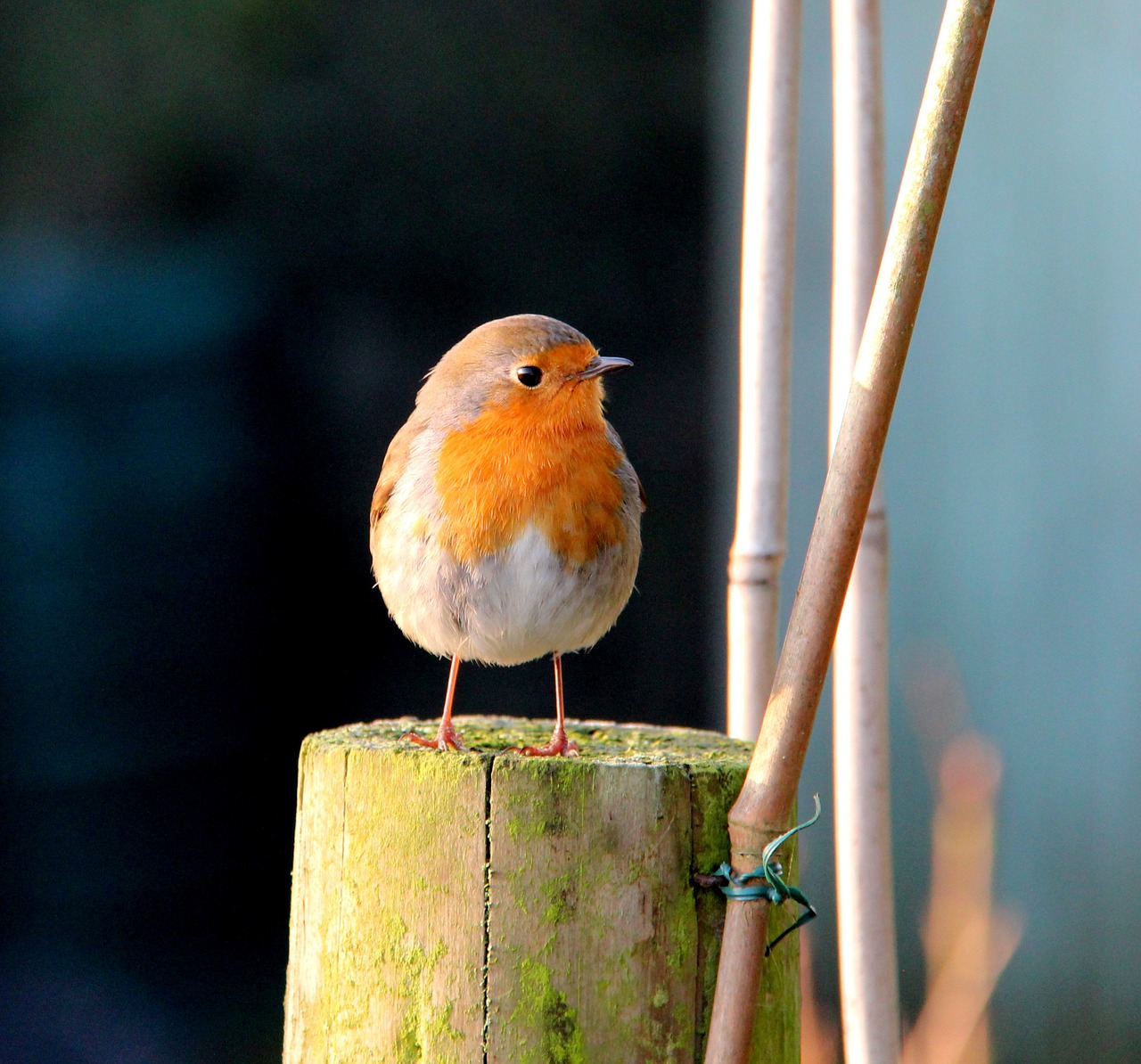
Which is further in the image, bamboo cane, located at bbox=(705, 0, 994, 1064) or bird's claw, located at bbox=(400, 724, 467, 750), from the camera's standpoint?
bird's claw, located at bbox=(400, 724, 467, 750)

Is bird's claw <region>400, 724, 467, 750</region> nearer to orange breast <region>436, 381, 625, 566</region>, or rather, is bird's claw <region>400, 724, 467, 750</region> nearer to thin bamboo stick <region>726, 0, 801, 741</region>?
orange breast <region>436, 381, 625, 566</region>

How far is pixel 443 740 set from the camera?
1.92 metres

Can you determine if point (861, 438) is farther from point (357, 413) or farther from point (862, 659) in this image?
point (357, 413)

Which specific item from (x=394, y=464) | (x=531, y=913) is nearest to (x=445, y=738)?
(x=531, y=913)

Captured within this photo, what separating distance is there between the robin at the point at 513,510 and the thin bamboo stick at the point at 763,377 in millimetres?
214

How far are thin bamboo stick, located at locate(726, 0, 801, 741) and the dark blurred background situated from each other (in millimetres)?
2277

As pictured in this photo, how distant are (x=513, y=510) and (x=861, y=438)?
777mm

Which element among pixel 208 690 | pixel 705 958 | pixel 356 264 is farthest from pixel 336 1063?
pixel 356 264

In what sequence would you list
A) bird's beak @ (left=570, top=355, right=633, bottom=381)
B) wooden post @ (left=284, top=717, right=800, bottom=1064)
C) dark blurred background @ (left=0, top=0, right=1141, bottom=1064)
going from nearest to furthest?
wooden post @ (left=284, top=717, right=800, bottom=1064)
bird's beak @ (left=570, top=355, right=633, bottom=381)
dark blurred background @ (left=0, top=0, right=1141, bottom=1064)

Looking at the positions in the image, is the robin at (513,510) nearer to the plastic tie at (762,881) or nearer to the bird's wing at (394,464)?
the bird's wing at (394,464)

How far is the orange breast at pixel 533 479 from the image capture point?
2.11 m

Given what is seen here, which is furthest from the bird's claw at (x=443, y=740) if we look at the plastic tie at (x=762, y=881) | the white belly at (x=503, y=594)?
the plastic tie at (x=762, y=881)

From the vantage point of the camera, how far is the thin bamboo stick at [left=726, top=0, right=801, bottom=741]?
2145 mm

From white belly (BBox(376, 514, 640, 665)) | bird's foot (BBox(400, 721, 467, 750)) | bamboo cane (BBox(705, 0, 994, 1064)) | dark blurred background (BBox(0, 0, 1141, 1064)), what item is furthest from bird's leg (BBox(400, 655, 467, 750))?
dark blurred background (BBox(0, 0, 1141, 1064))
